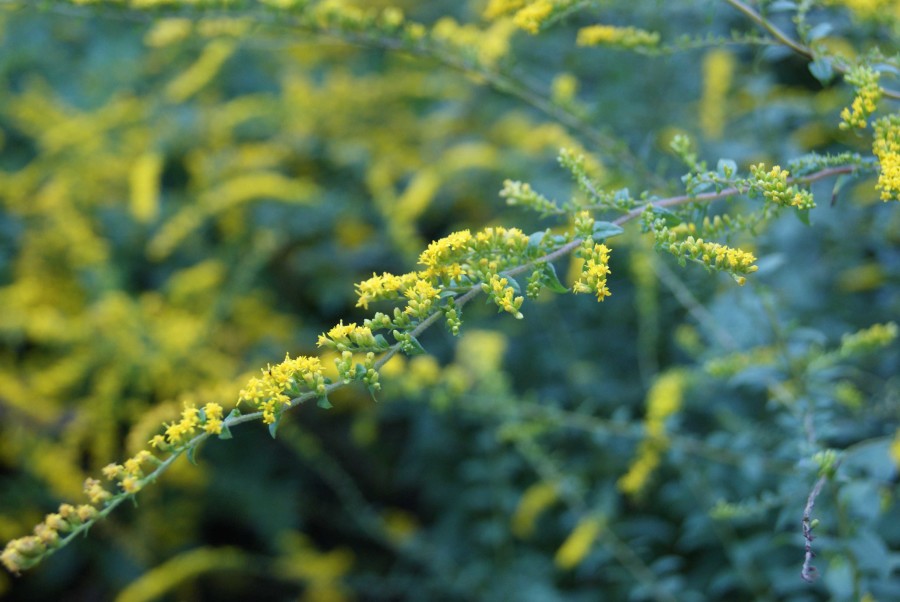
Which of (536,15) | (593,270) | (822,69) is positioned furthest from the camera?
(536,15)

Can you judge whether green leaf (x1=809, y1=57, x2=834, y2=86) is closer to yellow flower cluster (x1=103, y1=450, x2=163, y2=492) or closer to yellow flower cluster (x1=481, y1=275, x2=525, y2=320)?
yellow flower cluster (x1=481, y1=275, x2=525, y2=320)

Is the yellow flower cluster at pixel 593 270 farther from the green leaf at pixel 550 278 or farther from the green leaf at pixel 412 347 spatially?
the green leaf at pixel 412 347

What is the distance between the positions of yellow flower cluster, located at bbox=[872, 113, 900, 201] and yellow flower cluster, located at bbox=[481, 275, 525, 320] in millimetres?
613

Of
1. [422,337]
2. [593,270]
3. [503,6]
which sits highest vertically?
[422,337]

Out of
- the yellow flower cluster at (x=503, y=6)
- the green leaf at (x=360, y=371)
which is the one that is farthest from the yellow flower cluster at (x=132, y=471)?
the yellow flower cluster at (x=503, y=6)

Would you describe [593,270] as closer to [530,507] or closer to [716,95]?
[530,507]

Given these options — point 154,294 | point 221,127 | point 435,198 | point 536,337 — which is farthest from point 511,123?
point 154,294

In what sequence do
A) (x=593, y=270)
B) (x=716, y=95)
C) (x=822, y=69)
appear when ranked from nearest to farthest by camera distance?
1. (x=593, y=270)
2. (x=822, y=69)
3. (x=716, y=95)

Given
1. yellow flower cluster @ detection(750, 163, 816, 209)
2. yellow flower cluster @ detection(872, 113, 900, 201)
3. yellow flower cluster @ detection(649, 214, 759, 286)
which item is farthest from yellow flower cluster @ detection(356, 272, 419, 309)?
yellow flower cluster @ detection(872, 113, 900, 201)

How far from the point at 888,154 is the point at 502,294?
0.69m

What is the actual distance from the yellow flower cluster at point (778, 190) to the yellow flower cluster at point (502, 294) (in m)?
0.43

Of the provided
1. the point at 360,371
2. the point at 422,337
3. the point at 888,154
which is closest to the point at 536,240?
the point at 360,371

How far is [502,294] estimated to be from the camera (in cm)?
135

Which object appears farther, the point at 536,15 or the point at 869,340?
the point at 869,340
